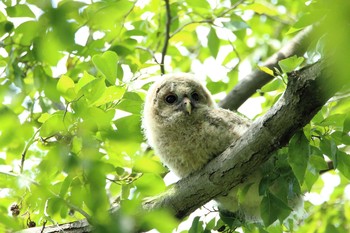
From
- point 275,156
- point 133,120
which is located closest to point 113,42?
point 133,120

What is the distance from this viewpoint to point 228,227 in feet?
9.75

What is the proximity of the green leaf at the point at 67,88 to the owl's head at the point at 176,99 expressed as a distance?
839 mm

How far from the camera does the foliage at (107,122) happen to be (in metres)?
1.09

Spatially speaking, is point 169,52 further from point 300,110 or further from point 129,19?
point 300,110

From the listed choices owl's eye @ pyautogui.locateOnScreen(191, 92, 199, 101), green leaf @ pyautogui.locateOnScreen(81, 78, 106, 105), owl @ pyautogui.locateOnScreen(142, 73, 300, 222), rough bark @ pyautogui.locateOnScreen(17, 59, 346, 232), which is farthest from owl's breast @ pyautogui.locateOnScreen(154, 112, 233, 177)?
green leaf @ pyautogui.locateOnScreen(81, 78, 106, 105)

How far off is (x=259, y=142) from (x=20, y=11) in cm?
156

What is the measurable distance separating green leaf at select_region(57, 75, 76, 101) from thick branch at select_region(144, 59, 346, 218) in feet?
2.40

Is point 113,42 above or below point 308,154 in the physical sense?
below

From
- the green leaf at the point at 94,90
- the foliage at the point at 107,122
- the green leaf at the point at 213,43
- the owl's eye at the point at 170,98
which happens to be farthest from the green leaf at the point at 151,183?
the green leaf at the point at 213,43

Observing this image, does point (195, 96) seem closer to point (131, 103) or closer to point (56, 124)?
point (131, 103)

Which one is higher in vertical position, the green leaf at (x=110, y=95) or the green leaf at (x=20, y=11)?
the green leaf at (x=20, y=11)

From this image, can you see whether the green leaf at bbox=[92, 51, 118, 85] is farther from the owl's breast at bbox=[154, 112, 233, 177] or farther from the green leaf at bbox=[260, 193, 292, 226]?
the green leaf at bbox=[260, 193, 292, 226]

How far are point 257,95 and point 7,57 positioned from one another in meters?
2.50

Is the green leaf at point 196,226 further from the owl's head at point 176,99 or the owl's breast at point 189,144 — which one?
the owl's head at point 176,99
